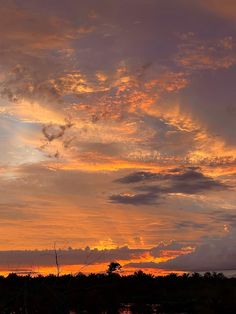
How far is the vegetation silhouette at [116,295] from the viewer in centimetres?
1389

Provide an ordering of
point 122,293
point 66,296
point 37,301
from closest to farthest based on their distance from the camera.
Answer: point 66,296 < point 37,301 < point 122,293

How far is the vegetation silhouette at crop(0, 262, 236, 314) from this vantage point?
547 inches

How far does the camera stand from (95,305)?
6900 cm

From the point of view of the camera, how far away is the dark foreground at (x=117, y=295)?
13.9m

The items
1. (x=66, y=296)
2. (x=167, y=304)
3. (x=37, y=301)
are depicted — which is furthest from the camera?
(x=167, y=304)

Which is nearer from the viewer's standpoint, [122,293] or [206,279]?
[122,293]

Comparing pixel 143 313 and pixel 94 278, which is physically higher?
pixel 94 278

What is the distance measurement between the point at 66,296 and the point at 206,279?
14427cm

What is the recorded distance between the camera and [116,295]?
97.9 meters

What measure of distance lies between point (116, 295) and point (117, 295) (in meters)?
3.01

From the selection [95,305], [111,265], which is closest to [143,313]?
[95,305]

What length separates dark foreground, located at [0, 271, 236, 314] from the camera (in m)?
13.9

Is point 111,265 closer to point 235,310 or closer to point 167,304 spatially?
point 167,304

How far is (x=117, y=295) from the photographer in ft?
331
